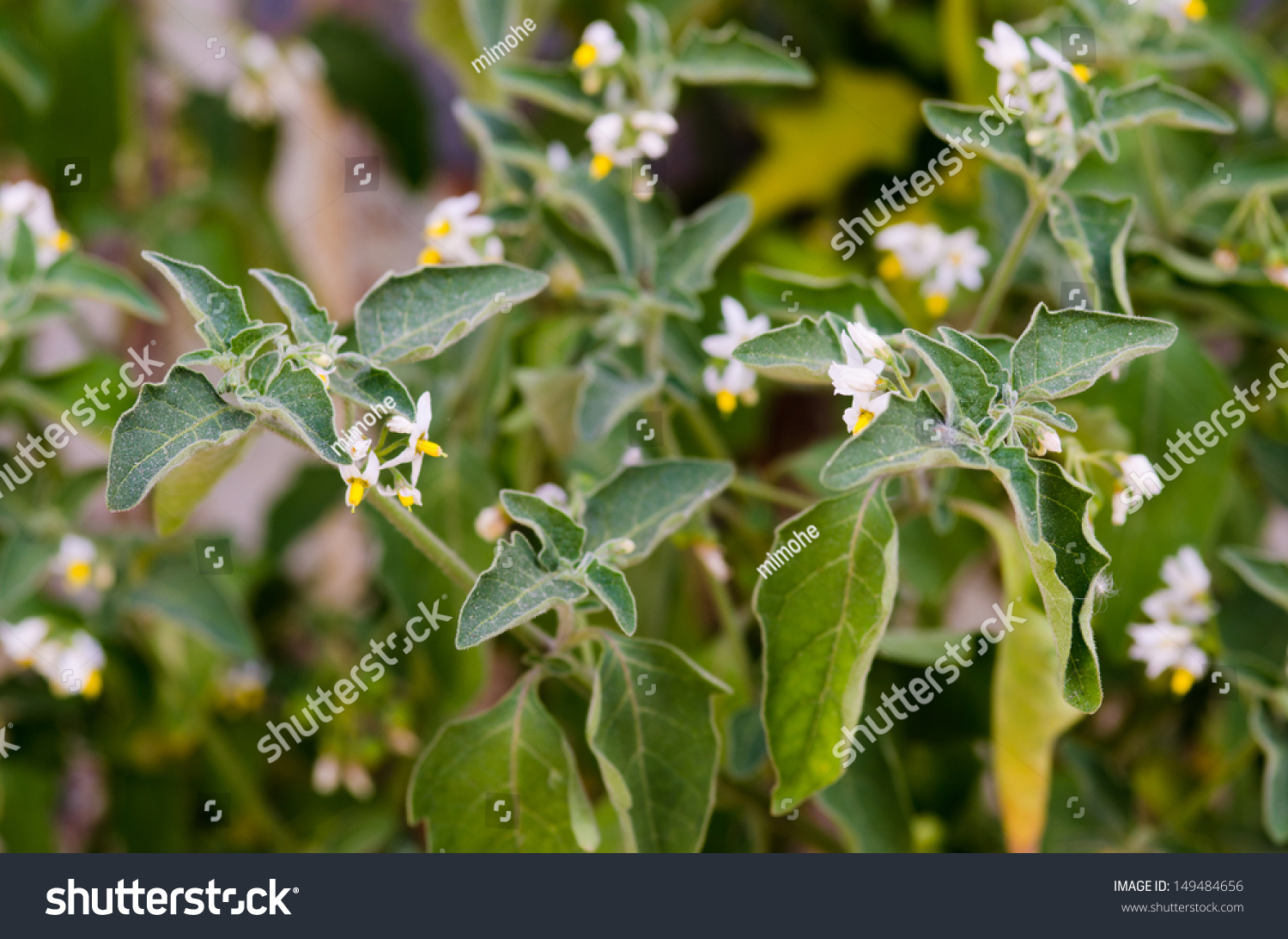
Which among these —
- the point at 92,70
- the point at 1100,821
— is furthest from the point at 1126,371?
the point at 92,70

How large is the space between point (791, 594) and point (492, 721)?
174 millimetres

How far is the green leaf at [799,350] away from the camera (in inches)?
20.0

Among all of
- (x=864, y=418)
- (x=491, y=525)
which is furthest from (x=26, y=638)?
(x=864, y=418)

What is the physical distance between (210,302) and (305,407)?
8 cm

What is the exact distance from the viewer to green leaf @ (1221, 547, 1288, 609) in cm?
66

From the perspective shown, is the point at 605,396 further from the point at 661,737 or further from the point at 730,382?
the point at 661,737

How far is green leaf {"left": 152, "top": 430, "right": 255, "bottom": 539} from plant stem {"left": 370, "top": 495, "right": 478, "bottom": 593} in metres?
0.07

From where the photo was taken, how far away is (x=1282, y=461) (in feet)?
2.63

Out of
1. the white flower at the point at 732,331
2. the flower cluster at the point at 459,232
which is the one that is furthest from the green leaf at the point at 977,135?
the flower cluster at the point at 459,232

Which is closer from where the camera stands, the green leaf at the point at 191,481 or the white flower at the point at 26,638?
the green leaf at the point at 191,481

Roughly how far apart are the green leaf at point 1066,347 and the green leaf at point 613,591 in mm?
191

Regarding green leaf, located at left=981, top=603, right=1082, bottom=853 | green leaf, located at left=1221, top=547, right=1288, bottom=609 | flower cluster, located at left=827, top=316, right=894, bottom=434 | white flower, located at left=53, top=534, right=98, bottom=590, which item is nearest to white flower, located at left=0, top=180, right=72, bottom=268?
white flower, located at left=53, top=534, right=98, bottom=590

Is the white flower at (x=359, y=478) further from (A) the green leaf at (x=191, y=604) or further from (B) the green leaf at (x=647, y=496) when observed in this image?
(A) the green leaf at (x=191, y=604)

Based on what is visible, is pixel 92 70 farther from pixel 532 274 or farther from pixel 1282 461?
pixel 1282 461
